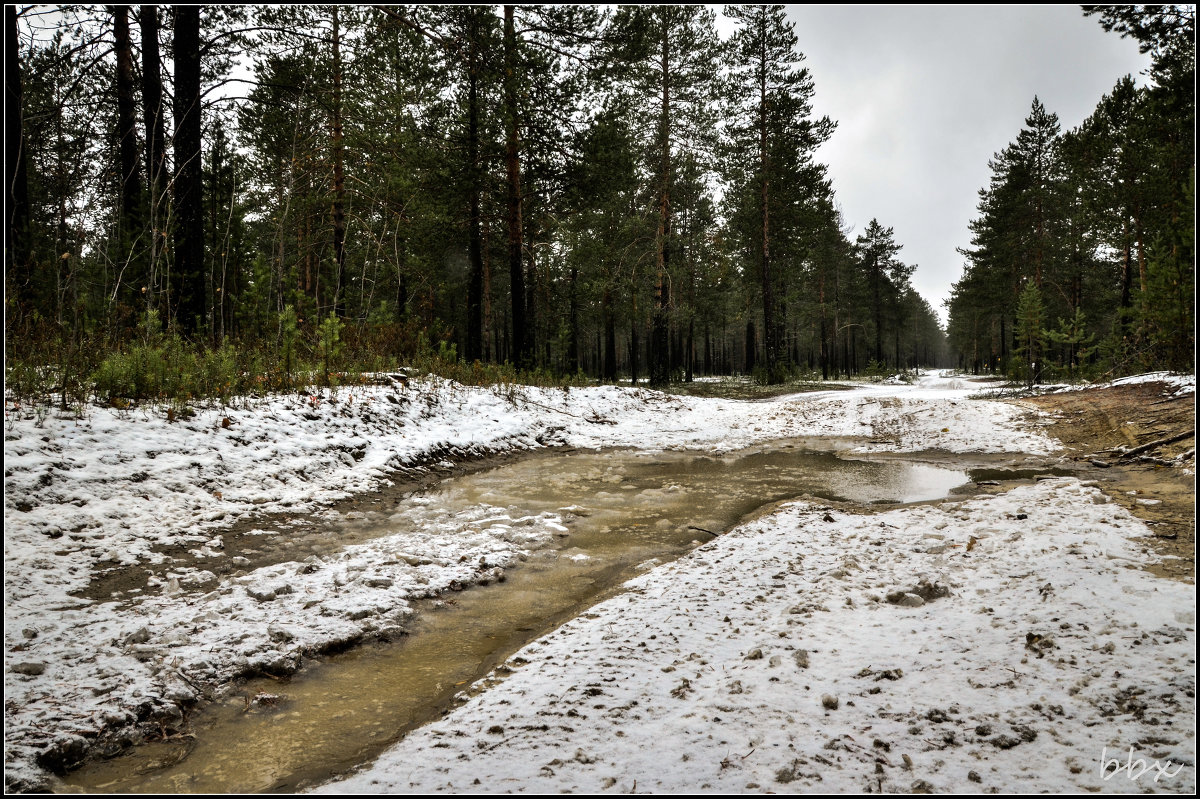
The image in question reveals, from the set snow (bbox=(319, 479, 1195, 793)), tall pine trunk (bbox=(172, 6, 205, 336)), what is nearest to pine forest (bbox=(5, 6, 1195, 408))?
tall pine trunk (bbox=(172, 6, 205, 336))

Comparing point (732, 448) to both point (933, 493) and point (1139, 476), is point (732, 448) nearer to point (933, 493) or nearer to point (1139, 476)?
point (933, 493)

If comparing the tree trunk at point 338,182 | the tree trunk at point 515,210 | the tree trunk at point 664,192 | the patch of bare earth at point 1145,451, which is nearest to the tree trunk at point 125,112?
the tree trunk at point 338,182

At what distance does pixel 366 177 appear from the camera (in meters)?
10.7

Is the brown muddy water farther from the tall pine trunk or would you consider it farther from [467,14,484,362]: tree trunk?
[467,14,484,362]: tree trunk

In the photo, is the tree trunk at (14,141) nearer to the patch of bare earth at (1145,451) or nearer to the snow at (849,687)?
the snow at (849,687)

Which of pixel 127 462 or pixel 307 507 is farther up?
pixel 127 462

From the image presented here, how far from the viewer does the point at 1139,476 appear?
5.00m

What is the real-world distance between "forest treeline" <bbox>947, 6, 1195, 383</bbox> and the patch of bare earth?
31.5 inches

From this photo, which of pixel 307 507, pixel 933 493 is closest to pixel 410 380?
pixel 307 507

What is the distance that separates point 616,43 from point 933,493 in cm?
1182

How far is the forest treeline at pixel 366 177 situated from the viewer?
19.1 ft

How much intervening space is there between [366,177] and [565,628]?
1083 centimetres

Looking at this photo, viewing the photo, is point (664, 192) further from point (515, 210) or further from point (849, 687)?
point (849, 687)

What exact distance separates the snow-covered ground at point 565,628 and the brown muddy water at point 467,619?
0.74 feet
